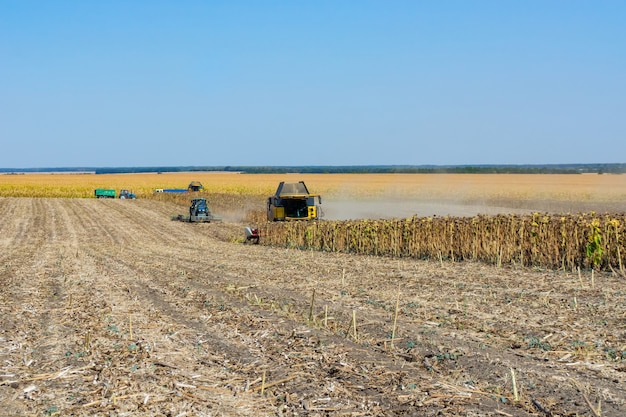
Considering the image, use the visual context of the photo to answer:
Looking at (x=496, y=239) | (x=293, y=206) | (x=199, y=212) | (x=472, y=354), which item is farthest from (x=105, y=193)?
(x=472, y=354)

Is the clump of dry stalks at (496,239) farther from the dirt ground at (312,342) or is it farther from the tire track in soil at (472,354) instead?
the tire track in soil at (472,354)

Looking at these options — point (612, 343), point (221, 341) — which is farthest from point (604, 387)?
point (221, 341)

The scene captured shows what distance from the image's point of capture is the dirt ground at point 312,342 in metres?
6.49

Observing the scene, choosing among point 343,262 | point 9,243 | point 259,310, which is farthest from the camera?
point 9,243

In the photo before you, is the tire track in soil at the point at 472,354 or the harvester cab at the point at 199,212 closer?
the tire track in soil at the point at 472,354

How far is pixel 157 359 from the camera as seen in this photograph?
7.88 meters

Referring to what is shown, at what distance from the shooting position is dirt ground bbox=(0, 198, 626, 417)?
6.49 m

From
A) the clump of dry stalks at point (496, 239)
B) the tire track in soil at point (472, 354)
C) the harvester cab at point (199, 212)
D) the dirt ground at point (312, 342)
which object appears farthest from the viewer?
the harvester cab at point (199, 212)

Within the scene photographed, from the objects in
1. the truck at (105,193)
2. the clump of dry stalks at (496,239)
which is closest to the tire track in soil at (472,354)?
the clump of dry stalks at (496,239)

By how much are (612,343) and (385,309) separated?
3.74 metres

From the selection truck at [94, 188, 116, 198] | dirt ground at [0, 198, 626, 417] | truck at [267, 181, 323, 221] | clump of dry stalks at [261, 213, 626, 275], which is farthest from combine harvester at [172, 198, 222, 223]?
truck at [94, 188, 116, 198]

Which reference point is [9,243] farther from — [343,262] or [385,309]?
[385,309]

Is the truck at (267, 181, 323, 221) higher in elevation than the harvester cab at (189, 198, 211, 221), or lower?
higher

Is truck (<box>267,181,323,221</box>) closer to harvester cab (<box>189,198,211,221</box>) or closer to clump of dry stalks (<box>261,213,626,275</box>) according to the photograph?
clump of dry stalks (<box>261,213,626,275</box>)
